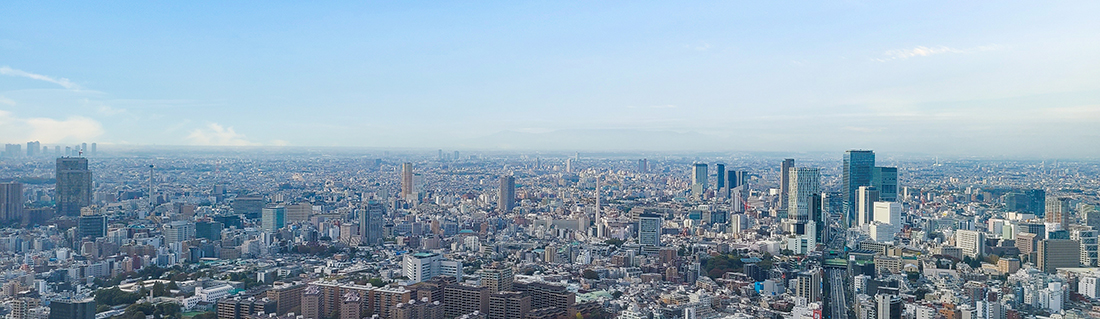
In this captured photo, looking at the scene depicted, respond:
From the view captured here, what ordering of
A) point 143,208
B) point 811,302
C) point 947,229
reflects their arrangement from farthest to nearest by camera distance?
point 143,208 < point 947,229 < point 811,302

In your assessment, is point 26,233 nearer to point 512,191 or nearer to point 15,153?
point 15,153

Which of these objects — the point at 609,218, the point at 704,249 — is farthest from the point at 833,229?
the point at 609,218

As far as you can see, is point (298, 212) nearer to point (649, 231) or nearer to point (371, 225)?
point (371, 225)

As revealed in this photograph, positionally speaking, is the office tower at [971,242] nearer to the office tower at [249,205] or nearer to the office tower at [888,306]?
the office tower at [888,306]

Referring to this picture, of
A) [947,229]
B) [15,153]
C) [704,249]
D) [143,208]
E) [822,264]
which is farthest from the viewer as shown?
[143,208]

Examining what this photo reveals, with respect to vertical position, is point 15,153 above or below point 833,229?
above

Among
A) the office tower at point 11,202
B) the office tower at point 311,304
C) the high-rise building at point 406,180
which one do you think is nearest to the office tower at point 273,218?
the office tower at point 11,202

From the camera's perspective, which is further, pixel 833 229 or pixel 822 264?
pixel 833 229
